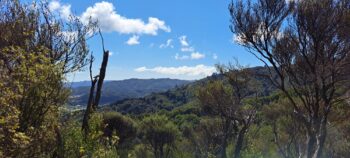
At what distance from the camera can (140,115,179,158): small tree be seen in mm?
61594

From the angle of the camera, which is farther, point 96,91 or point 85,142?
point 96,91

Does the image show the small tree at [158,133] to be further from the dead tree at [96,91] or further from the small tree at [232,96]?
the dead tree at [96,91]

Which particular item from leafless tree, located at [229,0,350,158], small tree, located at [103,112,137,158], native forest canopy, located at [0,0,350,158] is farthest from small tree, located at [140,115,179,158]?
leafless tree, located at [229,0,350,158]

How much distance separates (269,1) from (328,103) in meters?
4.94

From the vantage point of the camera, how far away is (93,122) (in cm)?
1438

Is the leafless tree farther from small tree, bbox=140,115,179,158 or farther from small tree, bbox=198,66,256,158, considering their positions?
small tree, bbox=140,115,179,158

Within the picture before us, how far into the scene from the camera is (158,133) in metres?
61.5

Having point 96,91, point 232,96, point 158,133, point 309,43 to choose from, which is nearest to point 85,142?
point 96,91

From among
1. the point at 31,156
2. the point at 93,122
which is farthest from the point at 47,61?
the point at 93,122

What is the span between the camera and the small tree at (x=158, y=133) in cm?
6159

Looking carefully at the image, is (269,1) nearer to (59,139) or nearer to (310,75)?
(310,75)

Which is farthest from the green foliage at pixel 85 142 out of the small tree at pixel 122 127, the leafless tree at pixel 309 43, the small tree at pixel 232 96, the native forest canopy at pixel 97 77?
the small tree at pixel 122 127

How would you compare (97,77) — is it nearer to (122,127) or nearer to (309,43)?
(309,43)

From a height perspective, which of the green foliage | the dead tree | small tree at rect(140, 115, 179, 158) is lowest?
small tree at rect(140, 115, 179, 158)
